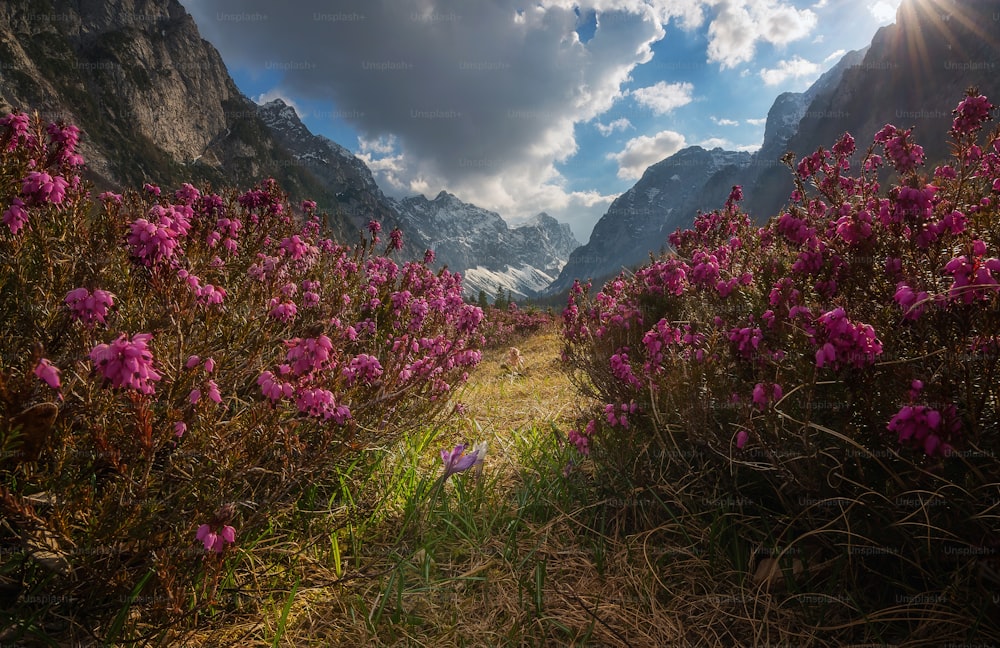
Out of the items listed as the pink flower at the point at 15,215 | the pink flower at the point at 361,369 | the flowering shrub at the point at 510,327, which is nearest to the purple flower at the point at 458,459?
the pink flower at the point at 361,369

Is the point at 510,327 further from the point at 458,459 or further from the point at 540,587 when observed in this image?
the point at 540,587

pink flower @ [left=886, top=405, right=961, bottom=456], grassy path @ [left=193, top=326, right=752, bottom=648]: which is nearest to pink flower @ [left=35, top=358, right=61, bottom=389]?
grassy path @ [left=193, top=326, right=752, bottom=648]

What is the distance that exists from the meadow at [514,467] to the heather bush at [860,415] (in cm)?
2

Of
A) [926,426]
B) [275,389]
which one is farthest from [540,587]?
[926,426]

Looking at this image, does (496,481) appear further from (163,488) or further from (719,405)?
(163,488)

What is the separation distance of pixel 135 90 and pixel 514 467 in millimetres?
121799

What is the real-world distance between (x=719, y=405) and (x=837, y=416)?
0.52m

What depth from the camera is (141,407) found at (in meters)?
1.33

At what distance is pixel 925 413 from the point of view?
138cm

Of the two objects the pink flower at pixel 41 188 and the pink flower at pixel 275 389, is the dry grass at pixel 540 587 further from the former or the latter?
the pink flower at pixel 41 188

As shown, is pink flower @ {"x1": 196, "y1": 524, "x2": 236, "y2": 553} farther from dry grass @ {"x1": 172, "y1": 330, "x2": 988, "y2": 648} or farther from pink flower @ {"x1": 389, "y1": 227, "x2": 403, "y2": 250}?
pink flower @ {"x1": 389, "y1": 227, "x2": 403, "y2": 250}

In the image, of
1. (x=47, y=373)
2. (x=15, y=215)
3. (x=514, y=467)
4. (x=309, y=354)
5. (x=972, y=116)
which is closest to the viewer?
(x=47, y=373)

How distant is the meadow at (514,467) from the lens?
152 centimetres

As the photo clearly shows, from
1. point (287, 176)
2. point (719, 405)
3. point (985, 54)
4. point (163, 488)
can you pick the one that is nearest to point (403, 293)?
point (163, 488)
